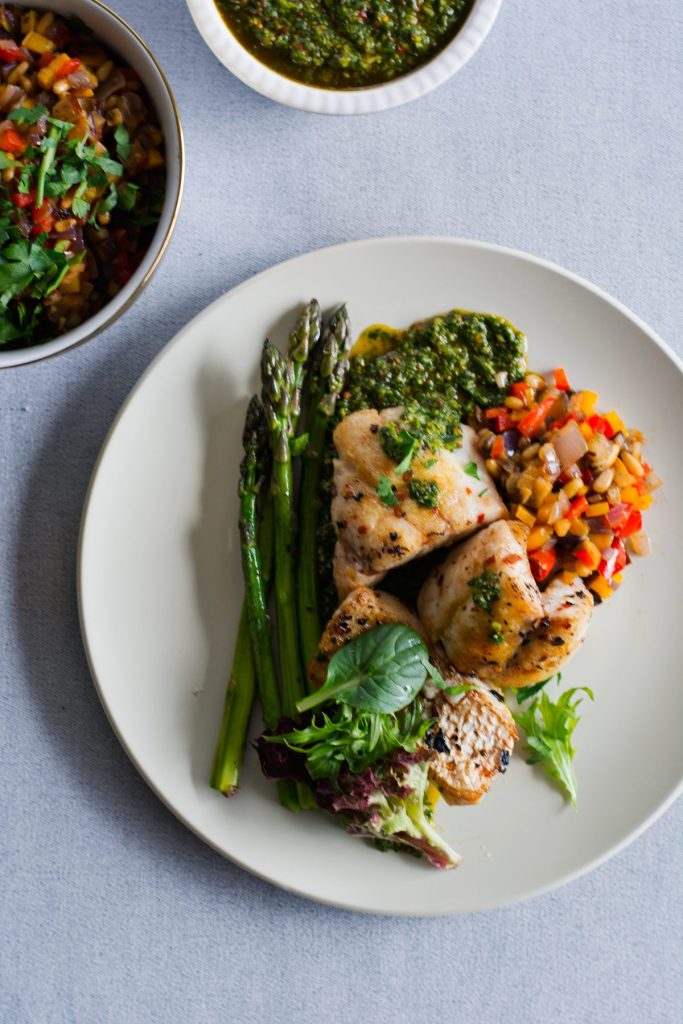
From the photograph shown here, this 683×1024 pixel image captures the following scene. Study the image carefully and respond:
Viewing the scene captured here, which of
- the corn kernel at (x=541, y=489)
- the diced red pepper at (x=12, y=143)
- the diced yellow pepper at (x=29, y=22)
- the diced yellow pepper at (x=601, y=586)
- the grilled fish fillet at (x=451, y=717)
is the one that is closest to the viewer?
the diced red pepper at (x=12, y=143)

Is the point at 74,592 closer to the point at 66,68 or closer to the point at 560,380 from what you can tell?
the point at 66,68

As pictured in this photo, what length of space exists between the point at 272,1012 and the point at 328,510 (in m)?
2.03

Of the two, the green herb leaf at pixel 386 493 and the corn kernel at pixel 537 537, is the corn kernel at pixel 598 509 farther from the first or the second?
the green herb leaf at pixel 386 493

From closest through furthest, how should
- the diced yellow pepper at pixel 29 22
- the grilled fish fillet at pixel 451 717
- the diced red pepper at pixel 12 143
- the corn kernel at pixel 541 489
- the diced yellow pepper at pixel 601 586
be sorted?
the diced red pepper at pixel 12 143 → the diced yellow pepper at pixel 29 22 → the grilled fish fillet at pixel 451 717 → the corn kernel at pixel 541 489 → the diced yellow pepper at pixel 601 586

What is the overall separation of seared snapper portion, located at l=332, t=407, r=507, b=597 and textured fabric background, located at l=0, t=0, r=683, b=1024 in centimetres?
90

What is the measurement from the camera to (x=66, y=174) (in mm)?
3088

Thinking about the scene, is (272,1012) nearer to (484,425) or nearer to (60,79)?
(484,425)

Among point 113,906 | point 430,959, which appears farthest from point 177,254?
point 430,959

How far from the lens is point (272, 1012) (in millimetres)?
3688

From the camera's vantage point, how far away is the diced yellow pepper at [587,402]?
3.67 meters

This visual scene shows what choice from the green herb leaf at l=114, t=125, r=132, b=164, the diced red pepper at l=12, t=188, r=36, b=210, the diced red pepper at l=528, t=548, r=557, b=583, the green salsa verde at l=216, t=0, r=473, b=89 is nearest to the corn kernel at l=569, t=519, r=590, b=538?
the diced red pepper at l=528, t=548, r=557, b=583

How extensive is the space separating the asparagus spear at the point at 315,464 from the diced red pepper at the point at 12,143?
1248mm

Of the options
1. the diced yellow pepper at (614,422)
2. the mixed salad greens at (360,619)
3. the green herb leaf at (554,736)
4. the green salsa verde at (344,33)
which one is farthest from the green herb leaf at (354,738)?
the green salsa verde at (344,33)

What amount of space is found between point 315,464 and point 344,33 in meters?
1.58
